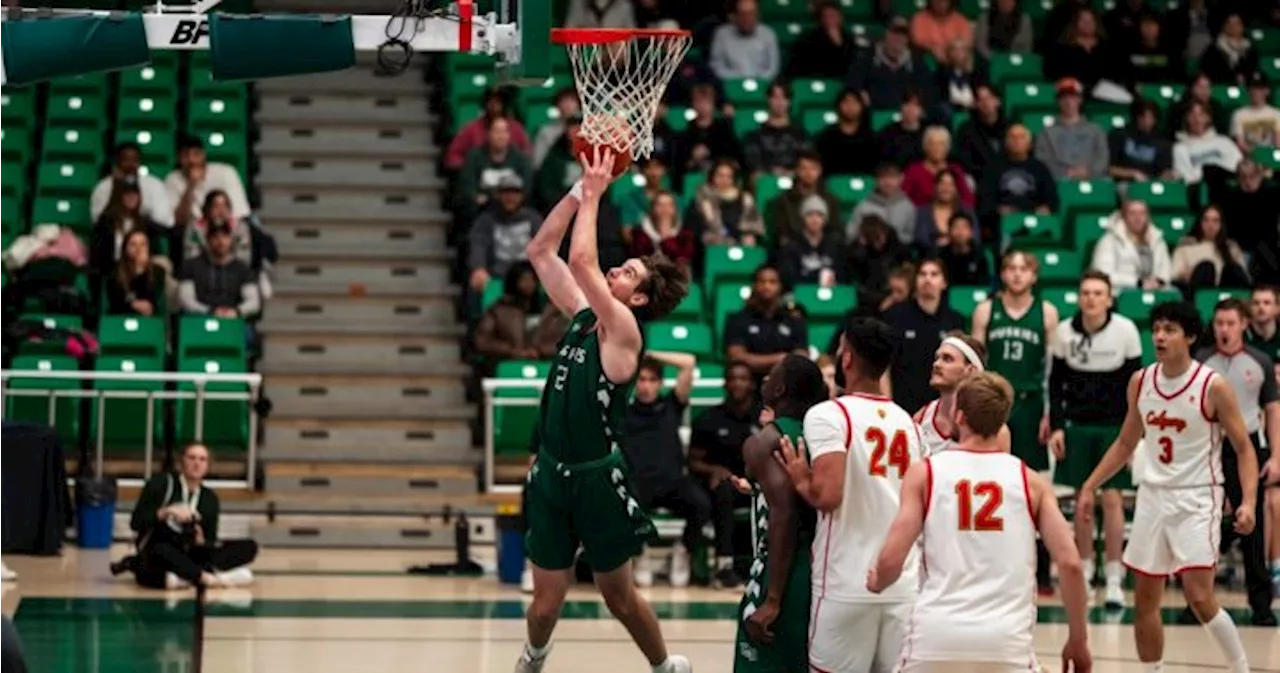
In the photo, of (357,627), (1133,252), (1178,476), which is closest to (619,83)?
(1178,476)

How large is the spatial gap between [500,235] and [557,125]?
1364 mm

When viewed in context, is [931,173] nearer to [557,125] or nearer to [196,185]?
[557,125]

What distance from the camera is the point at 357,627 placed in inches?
523

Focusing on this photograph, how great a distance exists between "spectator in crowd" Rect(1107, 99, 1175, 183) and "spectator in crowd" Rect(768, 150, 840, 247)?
2.94 meters

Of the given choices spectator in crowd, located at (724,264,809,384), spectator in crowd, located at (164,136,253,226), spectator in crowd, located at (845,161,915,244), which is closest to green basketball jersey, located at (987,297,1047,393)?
spectator in crowd, located at (724,264,809,384)

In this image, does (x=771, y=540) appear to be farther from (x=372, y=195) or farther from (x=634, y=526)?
(x=372, y=195)

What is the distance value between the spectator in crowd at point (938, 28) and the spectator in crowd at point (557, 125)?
144 inches

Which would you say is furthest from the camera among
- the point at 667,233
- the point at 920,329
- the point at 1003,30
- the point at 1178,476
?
the point at 1003,30

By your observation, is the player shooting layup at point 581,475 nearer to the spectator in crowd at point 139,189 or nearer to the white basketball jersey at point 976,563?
the white basketball jersey at point 976,563

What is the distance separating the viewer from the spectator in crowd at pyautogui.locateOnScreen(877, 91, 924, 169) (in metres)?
19.5

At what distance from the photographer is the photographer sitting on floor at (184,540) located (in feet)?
48.4

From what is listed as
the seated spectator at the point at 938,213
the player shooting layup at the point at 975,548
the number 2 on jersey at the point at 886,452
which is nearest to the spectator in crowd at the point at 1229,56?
the seated spectator at the point at 938,213

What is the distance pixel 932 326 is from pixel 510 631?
11.7 ft

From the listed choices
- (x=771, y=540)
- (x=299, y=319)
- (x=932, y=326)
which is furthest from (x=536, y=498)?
(x=299, y=319)
